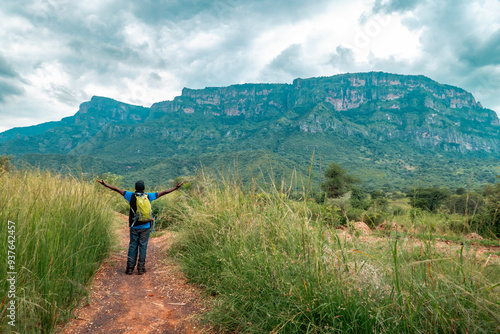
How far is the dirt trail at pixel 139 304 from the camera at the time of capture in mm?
2918

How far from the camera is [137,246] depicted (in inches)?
197

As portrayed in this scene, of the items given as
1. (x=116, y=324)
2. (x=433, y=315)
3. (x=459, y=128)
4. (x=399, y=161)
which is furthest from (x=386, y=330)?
(x=459, y=128)

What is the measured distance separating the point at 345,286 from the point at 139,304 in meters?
3.12

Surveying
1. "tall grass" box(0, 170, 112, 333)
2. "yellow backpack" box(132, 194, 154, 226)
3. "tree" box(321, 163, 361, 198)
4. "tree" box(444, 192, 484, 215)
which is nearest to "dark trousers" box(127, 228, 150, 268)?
"yellow backpack" box(132, 194, 154, 226)

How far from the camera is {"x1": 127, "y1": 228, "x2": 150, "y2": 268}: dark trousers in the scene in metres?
4.86

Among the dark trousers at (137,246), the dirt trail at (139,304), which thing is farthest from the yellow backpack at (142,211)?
the dirt trail at (139,304)

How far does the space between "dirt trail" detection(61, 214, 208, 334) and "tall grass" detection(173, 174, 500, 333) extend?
48 centimetres

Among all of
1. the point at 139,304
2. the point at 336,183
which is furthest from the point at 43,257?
the point at 336,183

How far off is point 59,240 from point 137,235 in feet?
7.02

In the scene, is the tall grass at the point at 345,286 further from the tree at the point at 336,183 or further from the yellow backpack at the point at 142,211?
the tree at the point at 336,183

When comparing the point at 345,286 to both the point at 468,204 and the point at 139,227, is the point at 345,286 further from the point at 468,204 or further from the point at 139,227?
the point at 468,204

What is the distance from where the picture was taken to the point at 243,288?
9.25 feet

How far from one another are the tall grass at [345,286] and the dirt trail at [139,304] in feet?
1.59

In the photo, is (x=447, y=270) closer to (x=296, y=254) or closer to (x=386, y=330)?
(x=386, y=330)
